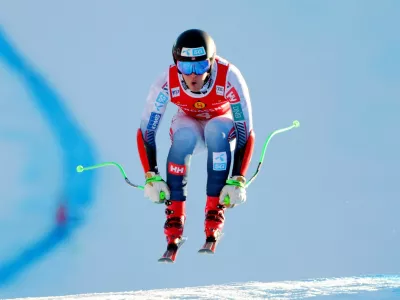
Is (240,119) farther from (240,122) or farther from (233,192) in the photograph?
(233,192)

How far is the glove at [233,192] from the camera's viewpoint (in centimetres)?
689

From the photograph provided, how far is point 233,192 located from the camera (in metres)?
6.89

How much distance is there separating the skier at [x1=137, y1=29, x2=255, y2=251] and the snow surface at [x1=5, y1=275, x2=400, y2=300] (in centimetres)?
59

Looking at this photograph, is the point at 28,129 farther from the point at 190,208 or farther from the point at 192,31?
the point at 192,31

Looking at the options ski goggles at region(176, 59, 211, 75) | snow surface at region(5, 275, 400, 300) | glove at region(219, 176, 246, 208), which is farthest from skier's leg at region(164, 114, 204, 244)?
snow surface at region(5, 275, 400, 300)

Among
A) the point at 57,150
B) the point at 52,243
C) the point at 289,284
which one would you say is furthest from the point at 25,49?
the point at 289,284

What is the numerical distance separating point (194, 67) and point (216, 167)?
2.59ft

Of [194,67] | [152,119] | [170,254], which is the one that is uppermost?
[194,67]

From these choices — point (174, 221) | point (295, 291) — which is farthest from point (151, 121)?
point (295, 291)

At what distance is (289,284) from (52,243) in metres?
3.62

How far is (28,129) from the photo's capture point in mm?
10500

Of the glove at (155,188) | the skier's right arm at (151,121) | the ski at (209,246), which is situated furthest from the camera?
the skier's right arm at (151,121)

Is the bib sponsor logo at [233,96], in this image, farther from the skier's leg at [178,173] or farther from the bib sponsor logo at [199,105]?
the skier's leg at [178,173]

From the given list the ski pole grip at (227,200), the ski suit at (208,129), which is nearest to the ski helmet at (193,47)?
the ski suit at (208,129)
